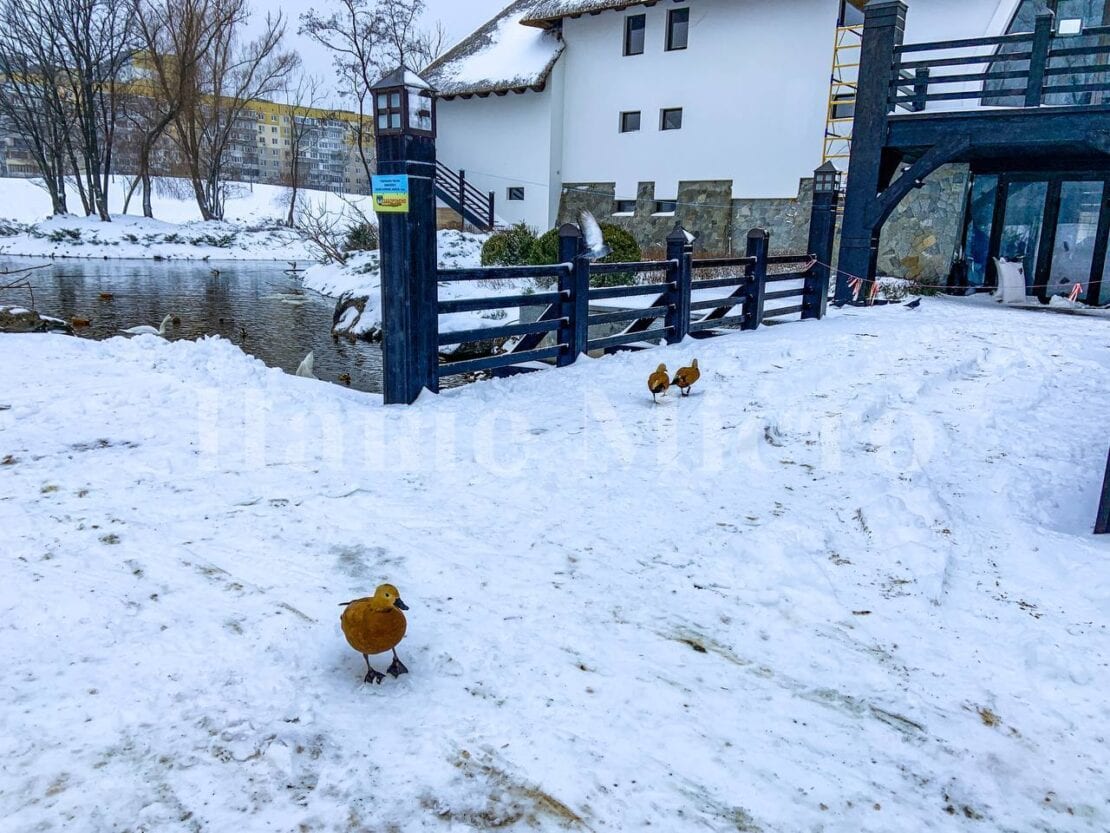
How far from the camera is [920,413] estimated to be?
621cm

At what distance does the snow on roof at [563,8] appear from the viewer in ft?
72.4

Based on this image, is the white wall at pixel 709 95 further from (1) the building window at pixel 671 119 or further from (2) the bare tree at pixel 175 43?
(2) the bare tree at pixel 175 43

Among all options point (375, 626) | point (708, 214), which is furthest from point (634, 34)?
point (375, 626)

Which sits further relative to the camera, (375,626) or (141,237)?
(141,237)

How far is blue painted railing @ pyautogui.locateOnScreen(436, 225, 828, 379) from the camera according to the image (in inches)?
273

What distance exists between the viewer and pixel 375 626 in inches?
101

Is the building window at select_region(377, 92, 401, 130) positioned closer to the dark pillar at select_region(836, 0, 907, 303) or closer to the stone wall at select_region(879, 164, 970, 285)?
the dark pillar at select_region(836, 0, 907, 303)

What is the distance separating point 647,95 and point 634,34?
224cm

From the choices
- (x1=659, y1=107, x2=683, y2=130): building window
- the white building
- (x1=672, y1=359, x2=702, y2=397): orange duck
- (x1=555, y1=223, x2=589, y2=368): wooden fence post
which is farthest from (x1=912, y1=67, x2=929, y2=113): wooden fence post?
(x1=659, y1=107, x2=683, y2=130): building window

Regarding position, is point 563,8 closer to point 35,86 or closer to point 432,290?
point 432,290

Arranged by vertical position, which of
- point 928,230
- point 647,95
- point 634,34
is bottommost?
point 928,230

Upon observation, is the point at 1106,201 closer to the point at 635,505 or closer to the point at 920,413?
the point at 920,413

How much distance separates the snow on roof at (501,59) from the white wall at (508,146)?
0.83m

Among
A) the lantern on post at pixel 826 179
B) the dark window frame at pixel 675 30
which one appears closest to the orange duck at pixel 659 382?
the lantern on post at pixel 826 179
